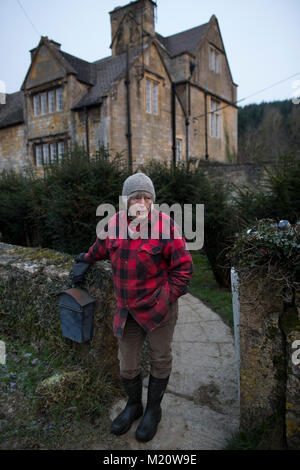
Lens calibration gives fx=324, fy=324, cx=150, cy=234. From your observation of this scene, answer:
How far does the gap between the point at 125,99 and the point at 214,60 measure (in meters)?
10.8

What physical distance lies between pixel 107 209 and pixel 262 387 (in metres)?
4.02

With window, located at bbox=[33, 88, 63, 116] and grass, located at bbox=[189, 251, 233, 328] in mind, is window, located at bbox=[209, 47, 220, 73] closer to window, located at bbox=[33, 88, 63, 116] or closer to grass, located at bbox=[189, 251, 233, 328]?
window, located at bbox=[33, 88, 63, 116]

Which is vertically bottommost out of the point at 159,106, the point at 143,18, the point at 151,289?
the point at 151,289

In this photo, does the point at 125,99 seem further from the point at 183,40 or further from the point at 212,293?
the point at 212,293

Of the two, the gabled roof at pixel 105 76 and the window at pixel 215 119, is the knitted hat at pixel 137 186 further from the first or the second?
the window at pixel 215 119

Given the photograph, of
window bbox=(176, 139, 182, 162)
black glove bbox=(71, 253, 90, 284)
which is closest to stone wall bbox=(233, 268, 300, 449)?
black glove bbox=(71, 253, 90, 284)

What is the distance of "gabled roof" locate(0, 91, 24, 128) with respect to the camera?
20391mm

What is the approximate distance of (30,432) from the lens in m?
2.44

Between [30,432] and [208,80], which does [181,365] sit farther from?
[208,80]

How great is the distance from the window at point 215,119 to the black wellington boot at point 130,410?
907 inches

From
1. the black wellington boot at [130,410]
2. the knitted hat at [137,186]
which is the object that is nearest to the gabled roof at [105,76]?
the knitted hat at [137,186]

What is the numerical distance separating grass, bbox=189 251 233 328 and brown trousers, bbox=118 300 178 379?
2.39 metres

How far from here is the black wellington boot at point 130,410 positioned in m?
2.45

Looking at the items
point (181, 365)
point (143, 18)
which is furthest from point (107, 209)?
point (143, 18)
